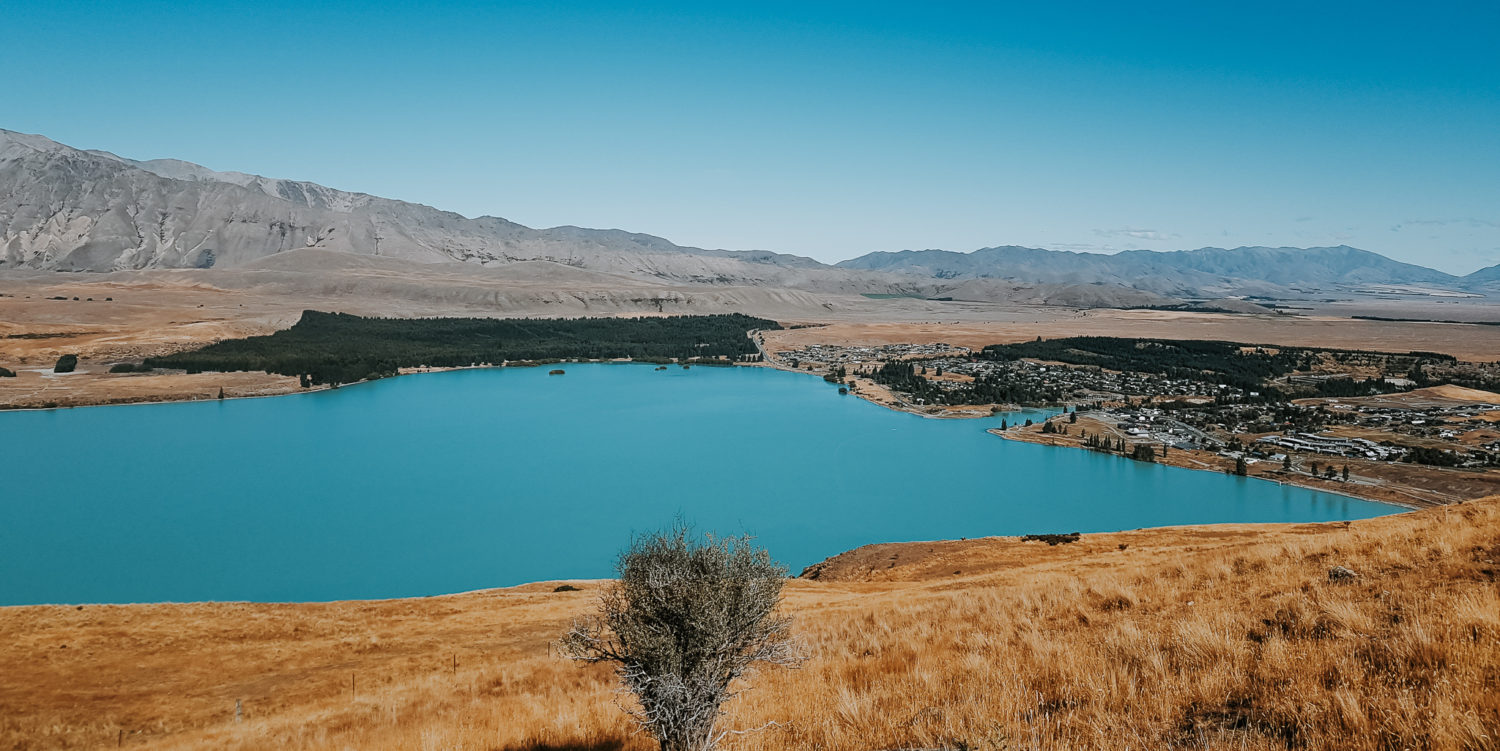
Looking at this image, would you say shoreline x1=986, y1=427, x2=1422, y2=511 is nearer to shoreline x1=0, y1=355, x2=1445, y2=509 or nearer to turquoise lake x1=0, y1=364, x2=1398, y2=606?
shoreline x1=0, y1=355, x2=1445, y2=509

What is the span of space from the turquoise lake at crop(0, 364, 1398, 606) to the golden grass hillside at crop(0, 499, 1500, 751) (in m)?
14.6

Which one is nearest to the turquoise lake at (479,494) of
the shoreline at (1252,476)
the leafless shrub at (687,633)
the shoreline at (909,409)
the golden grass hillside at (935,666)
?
the shoreline at (1252,476)

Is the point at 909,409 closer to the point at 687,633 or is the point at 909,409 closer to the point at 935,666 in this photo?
the point at 935,666

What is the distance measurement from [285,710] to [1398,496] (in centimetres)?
4905

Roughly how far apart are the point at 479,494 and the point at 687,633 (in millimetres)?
40590

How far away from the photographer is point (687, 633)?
6387mm

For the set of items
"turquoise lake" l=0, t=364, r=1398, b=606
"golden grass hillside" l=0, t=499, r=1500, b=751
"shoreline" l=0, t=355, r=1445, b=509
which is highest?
"golden grass hillside" l=0, t=499, r=1500, b=751

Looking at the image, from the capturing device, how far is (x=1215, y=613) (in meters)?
7.57

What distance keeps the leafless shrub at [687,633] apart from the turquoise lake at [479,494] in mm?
27662

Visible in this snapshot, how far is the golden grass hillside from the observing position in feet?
14.8

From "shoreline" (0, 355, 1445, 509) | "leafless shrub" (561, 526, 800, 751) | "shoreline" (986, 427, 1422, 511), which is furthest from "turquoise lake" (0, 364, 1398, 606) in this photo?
"leafless shrub" (561, 526, 800, 751)

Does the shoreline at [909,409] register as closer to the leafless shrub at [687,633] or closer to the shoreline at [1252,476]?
the shoreline at [1252,476]

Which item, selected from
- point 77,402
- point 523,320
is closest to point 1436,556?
point 77,402

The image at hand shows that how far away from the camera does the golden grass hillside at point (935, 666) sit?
452 centimetres
